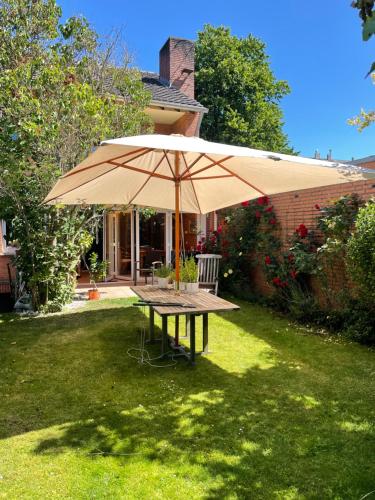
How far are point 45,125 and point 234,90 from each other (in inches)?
759

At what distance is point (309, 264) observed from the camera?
22.6 ft

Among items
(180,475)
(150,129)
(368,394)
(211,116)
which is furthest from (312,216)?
(211,116)

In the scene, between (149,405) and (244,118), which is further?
(244,118)

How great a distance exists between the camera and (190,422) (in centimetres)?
343

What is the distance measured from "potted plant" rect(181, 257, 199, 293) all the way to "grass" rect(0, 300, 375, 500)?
97 centimetres

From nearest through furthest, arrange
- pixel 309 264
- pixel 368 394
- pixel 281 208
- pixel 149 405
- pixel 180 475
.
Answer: pixel 180 475 < pixel 149 405 < pixel 368 394 < pixel 309 264 < pixel 281 208

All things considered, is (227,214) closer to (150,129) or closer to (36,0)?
(150,129)

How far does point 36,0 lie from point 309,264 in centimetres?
722

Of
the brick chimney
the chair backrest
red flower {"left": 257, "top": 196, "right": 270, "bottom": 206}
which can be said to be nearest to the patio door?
the chair backrest

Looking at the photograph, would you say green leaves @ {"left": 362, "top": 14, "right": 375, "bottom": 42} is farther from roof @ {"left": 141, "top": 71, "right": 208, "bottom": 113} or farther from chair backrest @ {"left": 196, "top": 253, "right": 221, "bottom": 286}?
roof @ {"left": 141, "top": 71, "right": 208, "bottom": 113}

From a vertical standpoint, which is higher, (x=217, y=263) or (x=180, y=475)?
(x=217, y=263)

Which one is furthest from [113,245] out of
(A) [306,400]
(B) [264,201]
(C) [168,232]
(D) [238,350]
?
(A) [306,400]

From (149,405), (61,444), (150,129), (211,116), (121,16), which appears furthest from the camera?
(211,116)

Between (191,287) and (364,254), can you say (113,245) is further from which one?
(364,254)
